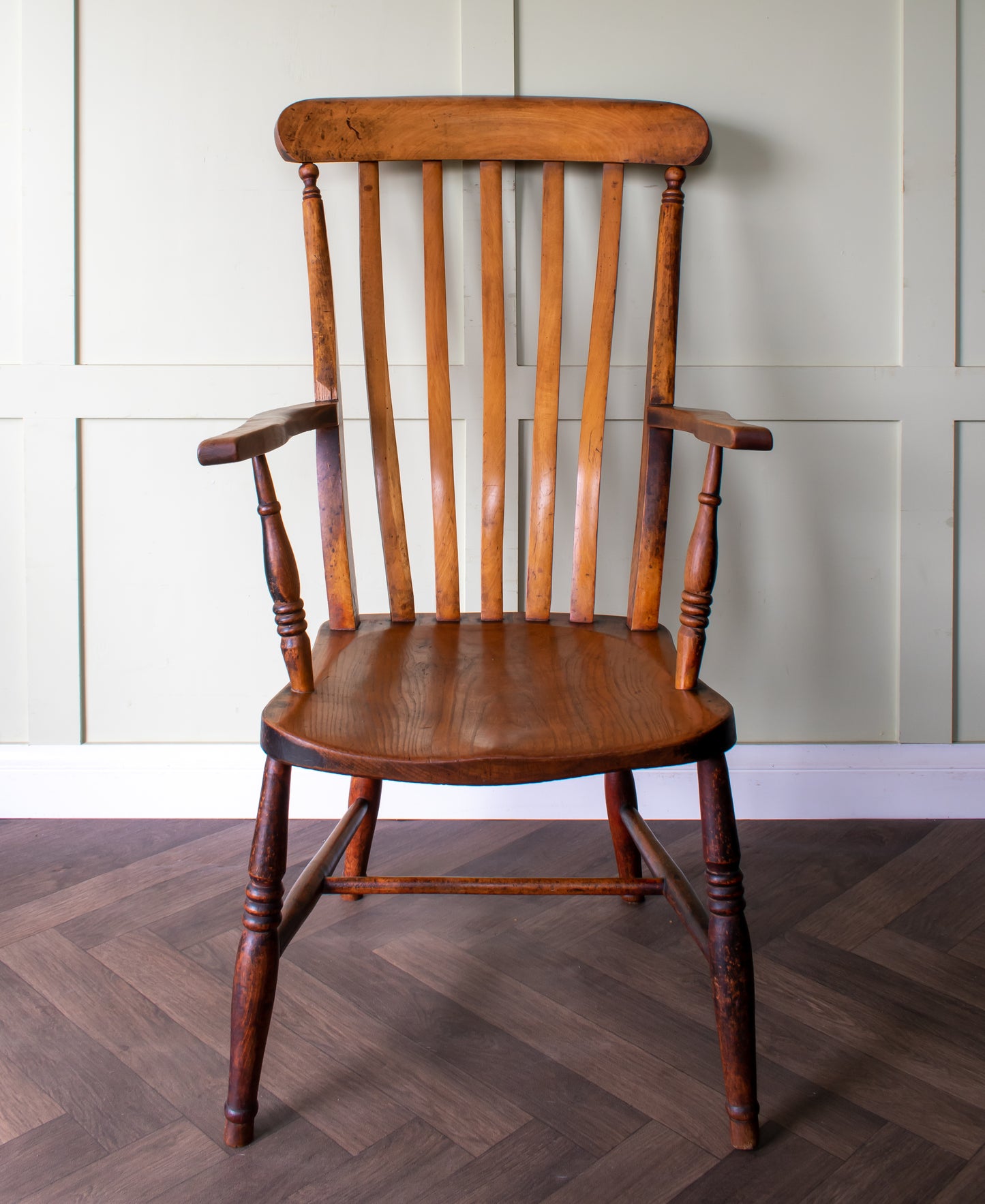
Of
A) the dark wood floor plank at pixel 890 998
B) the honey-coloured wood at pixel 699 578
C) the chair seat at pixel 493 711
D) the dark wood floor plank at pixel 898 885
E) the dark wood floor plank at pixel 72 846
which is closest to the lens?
the chair seat at pixel 493 711

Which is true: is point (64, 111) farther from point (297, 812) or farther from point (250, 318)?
point (297, 812)

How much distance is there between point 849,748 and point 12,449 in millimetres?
1533

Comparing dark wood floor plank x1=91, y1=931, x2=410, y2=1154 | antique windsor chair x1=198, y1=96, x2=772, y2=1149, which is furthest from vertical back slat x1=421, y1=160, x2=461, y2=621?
dark wood floor plank x1=91, y1=931, x2=410, y2=1154

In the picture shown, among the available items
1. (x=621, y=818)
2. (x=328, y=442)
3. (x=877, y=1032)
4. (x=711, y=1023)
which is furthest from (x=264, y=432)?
(x=877, y=1032)

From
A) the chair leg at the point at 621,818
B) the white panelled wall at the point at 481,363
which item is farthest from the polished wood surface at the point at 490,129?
the chair leg at the point at 621,818

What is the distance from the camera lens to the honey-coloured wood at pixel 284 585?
1.02 m

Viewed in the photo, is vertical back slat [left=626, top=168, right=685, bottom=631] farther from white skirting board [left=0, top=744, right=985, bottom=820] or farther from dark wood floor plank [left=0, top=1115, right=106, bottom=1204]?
dark wood floor plank [left=0, top=1115, right=106, bottom=1204]

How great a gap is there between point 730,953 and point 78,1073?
29.5 inches

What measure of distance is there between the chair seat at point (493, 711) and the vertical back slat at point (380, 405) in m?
0.13

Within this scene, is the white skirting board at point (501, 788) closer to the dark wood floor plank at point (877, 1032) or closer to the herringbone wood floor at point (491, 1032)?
the herringbone wood floor at point (491, 1032)

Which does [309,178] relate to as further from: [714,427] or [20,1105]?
[20,1105]

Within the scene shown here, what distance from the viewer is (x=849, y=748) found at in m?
1.78

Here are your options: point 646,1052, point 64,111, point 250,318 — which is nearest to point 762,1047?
point 646,1052

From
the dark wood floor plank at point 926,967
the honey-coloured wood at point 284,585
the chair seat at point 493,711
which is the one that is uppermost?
the honey-coloured wood at point 284,585
